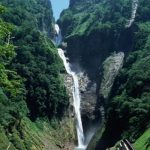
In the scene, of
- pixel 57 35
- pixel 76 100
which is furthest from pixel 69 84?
pixel 57 35

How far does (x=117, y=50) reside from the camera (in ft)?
420

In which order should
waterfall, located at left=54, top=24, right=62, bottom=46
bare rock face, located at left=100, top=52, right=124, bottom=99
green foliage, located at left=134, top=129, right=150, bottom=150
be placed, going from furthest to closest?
waterfall, located at left=54, top=24, right=62, bottom=46, bare rock face, located at left=100, top=52, right=124, bottom=99, green foliage, located at left=134, top=129, right=150, bottom=150

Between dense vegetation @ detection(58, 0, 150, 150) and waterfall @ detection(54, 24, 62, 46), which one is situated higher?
waterfall @ detection(54, 24, 62, 46)

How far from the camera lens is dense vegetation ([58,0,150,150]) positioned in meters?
76.1

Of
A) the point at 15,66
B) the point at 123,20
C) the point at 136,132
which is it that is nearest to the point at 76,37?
the point at 123,20

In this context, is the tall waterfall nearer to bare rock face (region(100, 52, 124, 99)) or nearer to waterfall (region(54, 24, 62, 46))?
bare rock face (region(100, 52, 124, 99))

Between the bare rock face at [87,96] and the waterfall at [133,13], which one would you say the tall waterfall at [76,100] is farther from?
the waterfall at [133,13]

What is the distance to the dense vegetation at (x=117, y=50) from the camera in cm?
7612

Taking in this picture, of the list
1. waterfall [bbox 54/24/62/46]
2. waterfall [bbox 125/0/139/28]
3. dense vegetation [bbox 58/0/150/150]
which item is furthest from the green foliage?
waterfall [bbox 54/24/62/46]

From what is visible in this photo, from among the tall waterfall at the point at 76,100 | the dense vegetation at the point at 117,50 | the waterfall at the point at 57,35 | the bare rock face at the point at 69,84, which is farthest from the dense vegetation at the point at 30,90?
the waterfall at the point at 57,35

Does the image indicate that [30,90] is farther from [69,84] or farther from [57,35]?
[57,35]

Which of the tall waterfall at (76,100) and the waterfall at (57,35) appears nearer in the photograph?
the tall waterfall at (76,100)

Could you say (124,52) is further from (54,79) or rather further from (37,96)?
(37,96)

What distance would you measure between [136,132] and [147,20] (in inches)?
2795
